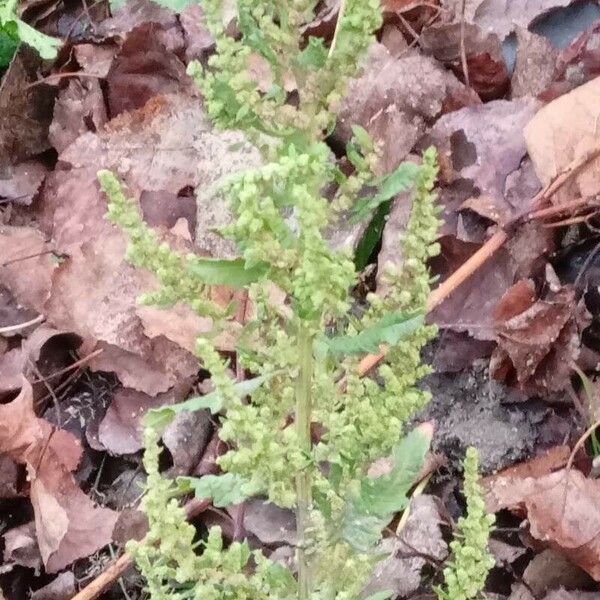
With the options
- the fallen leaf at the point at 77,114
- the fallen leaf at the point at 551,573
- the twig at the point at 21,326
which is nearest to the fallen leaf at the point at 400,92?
the fallen leaf at the point at 77,114

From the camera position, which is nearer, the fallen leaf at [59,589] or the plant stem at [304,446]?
the plant stem at [304,446]

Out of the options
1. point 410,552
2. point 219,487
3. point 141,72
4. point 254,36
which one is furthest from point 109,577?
point 141,72

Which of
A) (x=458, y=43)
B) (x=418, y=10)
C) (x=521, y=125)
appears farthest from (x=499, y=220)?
(x=418, y=10)

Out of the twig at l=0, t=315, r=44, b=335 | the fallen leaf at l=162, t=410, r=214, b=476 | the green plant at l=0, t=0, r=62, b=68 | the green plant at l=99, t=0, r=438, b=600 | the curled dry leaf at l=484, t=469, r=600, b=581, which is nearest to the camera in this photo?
the green plant at l=99, t=0, r=438, b=600

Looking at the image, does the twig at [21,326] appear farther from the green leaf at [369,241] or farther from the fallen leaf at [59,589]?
the green leaf at [369,241]

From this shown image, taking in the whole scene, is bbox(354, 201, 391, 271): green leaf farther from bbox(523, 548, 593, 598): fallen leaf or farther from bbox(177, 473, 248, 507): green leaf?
bbox(177, 473, 248, 507): green leaf

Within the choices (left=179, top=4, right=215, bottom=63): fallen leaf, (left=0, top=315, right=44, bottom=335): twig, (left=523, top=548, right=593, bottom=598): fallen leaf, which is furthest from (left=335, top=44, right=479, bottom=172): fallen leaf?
(left=523, top=548, right=593, bottom=598): fallen leaf
